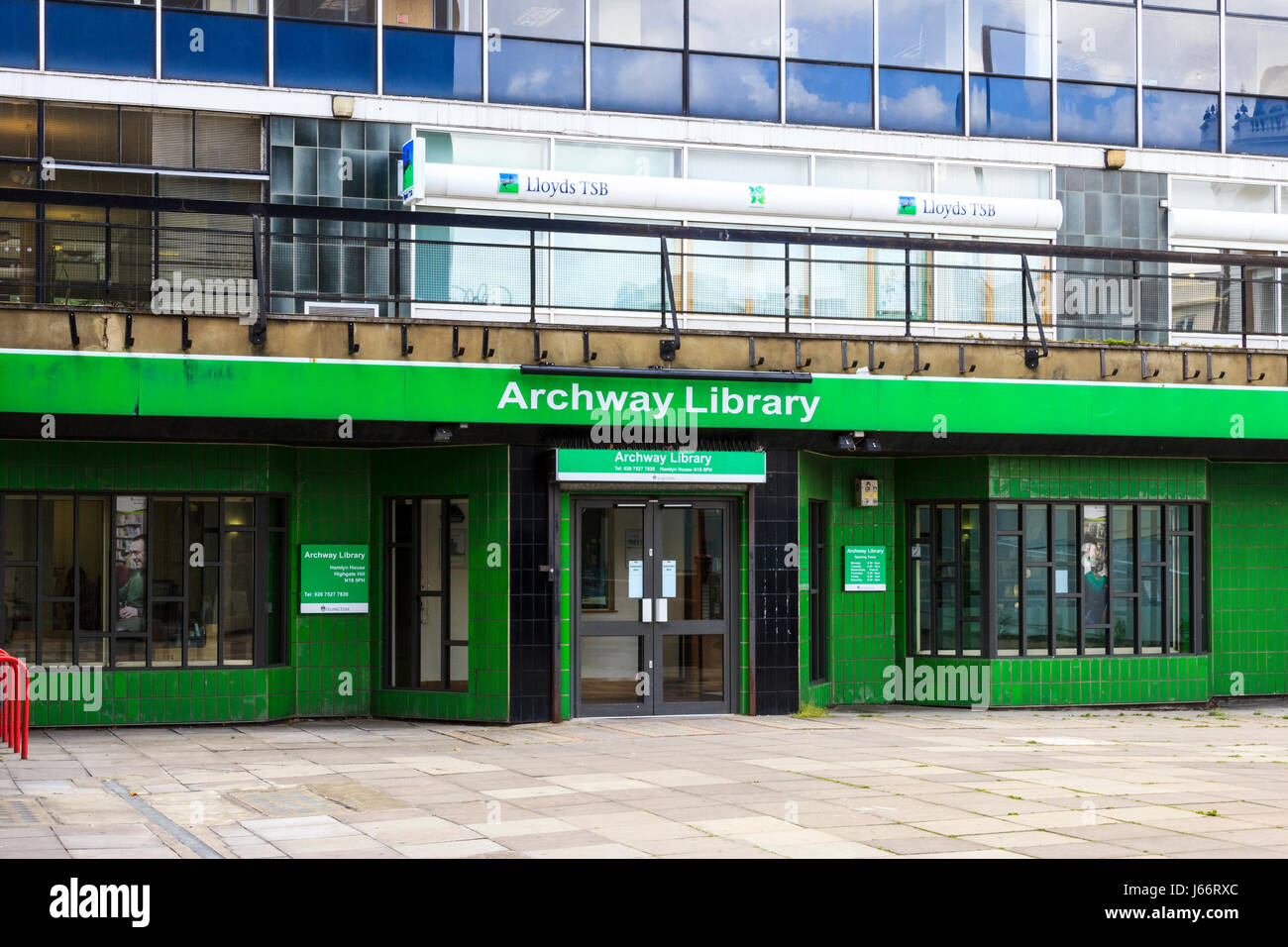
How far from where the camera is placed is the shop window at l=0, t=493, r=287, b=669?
52.4 ft

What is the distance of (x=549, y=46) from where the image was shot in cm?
2048

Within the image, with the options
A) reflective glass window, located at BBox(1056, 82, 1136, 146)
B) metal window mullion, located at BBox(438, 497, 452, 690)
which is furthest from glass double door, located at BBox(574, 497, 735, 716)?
reflective glass window, located at BBox(1056, 82, 1136, 146)

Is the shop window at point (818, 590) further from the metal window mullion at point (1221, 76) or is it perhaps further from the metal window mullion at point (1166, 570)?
the metal window mullion at point (1221, 76)

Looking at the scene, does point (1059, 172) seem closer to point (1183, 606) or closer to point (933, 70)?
point (933, 70)

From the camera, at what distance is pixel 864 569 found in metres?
18.7

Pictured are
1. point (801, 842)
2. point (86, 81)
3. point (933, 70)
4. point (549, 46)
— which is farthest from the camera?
point (933, 70)

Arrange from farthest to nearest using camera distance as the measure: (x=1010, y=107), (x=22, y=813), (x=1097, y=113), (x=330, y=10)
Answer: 1. (x=1097, y=113)
2. (x=1010, y=107)
3. (x=330, y=10)
4. (x=22, y=813)

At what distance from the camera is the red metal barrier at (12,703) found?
1369 cm

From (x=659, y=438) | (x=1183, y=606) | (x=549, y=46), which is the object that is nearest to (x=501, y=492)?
(x=659, y=438)

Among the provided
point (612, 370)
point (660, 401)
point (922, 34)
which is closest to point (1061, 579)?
point (660, 401)

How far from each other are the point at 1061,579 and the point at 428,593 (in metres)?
7.33

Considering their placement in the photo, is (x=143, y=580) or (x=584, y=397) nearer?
(x=584, y=397)

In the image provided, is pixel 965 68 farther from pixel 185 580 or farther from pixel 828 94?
pixel 185 580

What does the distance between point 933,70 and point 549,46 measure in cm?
550
